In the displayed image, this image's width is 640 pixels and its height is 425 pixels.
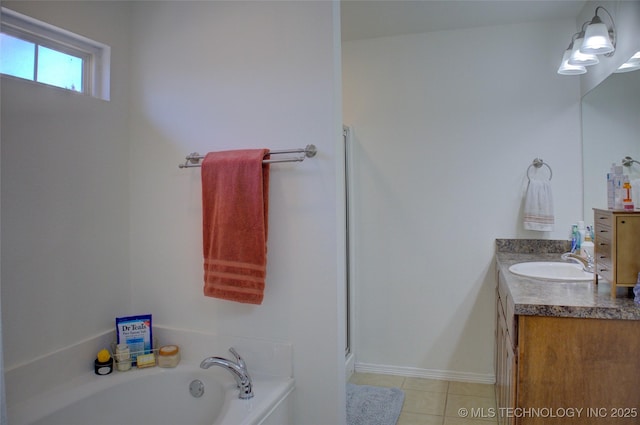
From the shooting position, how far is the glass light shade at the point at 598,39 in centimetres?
217

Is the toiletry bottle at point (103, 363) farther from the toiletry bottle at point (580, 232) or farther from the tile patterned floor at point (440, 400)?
the toiletry bottle at point (580, 232)

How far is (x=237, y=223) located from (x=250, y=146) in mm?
373

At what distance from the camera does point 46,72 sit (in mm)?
1941

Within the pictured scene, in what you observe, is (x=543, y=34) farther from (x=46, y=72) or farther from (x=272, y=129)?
(x=46, y=72)

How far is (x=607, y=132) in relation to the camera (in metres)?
2.54

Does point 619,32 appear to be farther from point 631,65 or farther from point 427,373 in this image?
point 427,373

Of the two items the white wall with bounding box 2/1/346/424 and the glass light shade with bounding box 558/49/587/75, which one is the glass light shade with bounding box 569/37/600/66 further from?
the white wall with bounding box 2/1/346/424

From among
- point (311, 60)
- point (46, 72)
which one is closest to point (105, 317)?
point (46, 72)

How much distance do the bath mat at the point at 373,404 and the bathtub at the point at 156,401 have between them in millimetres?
857

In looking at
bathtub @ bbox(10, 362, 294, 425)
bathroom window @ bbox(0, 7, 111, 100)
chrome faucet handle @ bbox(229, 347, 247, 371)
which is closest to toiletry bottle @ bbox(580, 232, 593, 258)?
bathtub @ bbox(10, 362, 294, 425)

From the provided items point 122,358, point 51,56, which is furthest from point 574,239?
point 51,56

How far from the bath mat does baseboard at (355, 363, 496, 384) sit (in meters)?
0.27

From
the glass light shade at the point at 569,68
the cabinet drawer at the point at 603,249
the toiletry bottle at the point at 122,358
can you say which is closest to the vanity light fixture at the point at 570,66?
the glass light shade at the point at 569,68

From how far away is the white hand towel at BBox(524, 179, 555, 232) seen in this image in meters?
2.86
